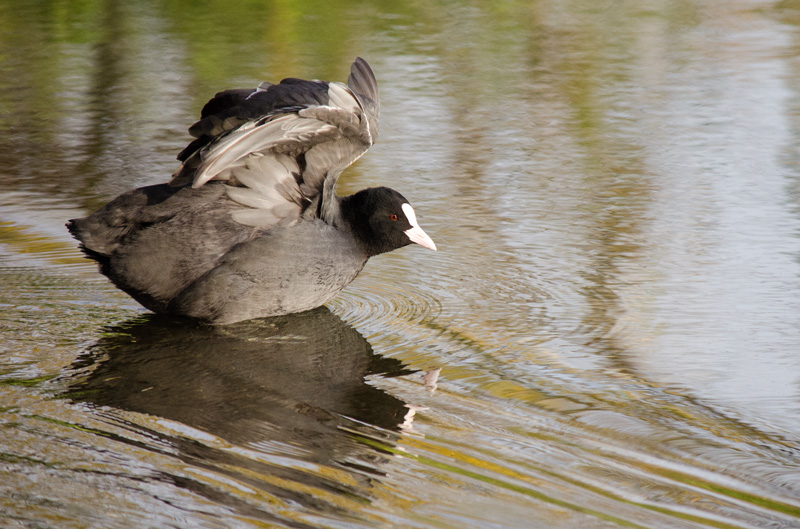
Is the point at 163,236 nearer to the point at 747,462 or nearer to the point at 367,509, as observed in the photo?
the point at 367,509

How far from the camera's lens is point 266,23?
500 inches

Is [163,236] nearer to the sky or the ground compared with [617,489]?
nearer to the sky

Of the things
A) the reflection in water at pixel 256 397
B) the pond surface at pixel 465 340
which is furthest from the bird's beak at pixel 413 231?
the reflection in water at pixel 256 397

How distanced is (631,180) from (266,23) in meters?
7.22

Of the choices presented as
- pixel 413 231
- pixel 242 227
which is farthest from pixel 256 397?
pixel 413 231

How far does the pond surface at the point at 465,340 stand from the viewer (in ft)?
10.2

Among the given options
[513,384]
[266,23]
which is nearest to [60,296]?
[513,384]

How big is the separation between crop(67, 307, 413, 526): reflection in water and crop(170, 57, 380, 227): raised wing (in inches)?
22.0

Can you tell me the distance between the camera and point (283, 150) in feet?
14.6

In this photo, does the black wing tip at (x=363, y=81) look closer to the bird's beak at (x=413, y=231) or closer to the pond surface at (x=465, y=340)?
the bird's beak at (x=413, y=231)

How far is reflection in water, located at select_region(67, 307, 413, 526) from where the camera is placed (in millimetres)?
3209

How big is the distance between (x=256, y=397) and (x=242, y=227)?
93cm

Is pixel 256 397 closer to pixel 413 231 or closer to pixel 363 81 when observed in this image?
pixel 413 231

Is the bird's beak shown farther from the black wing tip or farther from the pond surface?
the black wing tip
